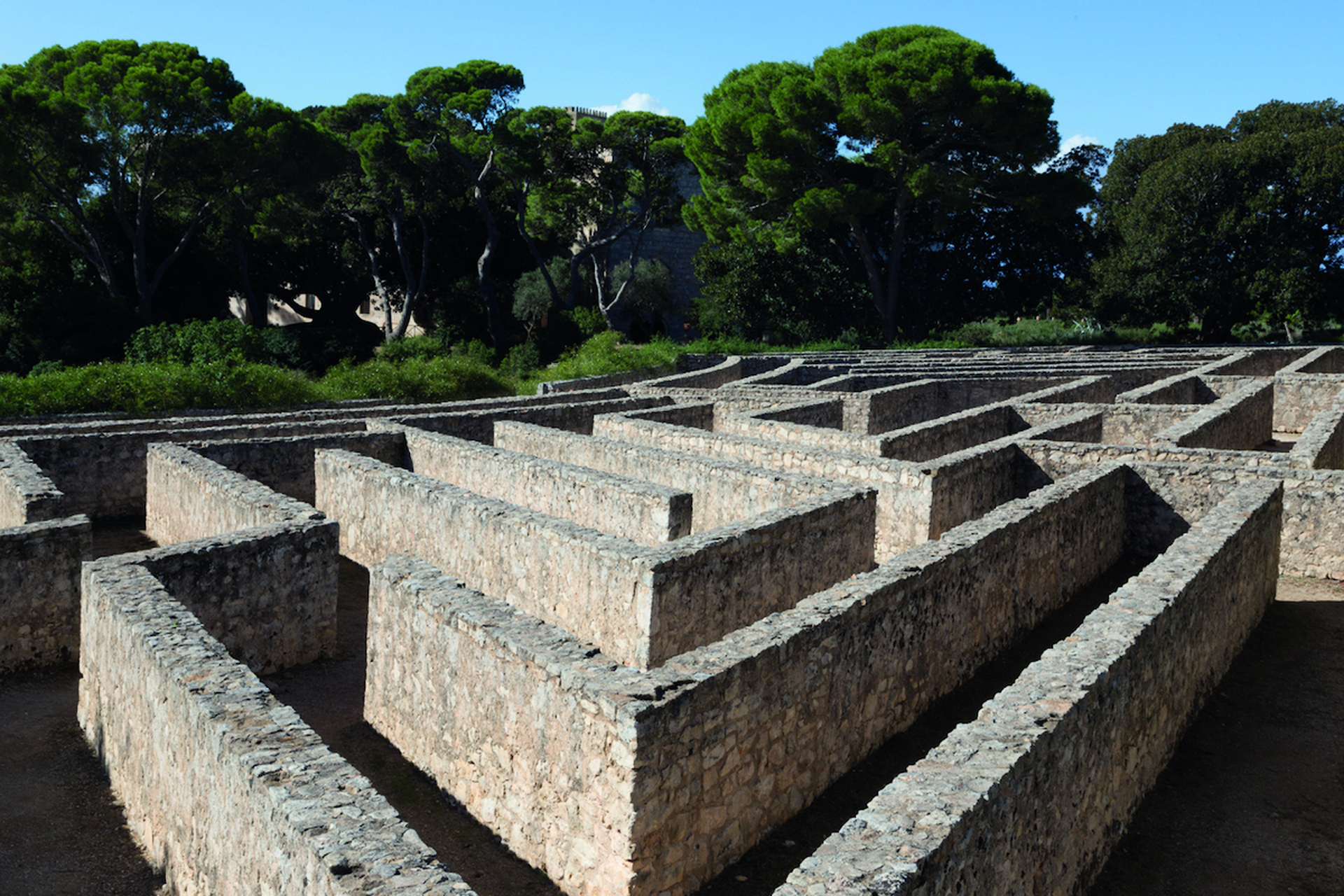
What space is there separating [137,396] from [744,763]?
15.8 meters

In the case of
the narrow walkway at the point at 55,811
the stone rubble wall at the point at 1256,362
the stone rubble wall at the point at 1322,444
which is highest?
the stone rubble wall at the point at 1256,362

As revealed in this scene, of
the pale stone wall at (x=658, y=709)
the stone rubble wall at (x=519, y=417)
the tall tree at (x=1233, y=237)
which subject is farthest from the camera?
the tall tree at (x=1233, y=237)

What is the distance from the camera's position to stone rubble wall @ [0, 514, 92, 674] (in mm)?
7434

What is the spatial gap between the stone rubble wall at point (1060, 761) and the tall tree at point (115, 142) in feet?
90.9

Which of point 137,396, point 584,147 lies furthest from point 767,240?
point 137,396

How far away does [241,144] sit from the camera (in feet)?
92.5

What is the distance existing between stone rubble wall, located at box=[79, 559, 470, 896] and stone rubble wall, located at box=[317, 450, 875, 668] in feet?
8.89

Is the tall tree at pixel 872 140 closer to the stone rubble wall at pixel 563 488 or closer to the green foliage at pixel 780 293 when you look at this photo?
the green foliage at pixel 780 293

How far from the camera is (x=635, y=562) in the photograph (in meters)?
6.78

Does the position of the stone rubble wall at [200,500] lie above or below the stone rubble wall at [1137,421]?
below

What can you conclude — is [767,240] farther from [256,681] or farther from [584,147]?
[256,681]

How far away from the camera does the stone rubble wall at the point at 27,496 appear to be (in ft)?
28.4

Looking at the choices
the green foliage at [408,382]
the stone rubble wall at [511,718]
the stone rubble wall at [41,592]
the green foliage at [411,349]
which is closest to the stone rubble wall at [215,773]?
the stone rubble wall at [511,718]

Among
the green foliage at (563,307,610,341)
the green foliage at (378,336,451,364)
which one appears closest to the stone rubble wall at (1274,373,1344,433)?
the green foliage at (563,307,610,341)
